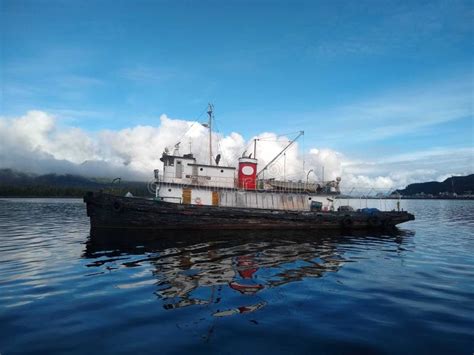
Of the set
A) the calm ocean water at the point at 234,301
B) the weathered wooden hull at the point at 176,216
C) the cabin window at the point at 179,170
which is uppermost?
the cabin window at the point at 179,170

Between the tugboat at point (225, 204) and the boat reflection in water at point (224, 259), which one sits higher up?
the tugboat at point (225, 204)

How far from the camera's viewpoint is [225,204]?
28922 millimetres

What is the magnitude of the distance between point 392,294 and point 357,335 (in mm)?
3929

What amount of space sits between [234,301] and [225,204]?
65.0 ft

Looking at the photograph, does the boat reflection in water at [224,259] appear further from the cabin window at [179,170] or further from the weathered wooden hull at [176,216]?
the cabin window at [179,170]

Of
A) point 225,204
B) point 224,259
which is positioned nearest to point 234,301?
point 224,259

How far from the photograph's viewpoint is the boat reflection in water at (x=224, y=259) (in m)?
9.83

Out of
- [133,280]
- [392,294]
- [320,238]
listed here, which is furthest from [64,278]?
[320,238]

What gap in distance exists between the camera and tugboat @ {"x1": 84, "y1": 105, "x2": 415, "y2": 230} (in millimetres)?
25281

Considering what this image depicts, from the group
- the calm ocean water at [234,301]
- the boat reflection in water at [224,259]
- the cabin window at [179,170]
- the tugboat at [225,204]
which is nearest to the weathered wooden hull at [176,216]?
the tugboat at [225,204]

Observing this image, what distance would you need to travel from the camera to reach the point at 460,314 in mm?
8523

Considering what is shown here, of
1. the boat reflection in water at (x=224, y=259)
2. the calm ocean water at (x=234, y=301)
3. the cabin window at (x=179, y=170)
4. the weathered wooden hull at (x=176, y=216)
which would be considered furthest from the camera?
the cabin window at (x=179, y=170)

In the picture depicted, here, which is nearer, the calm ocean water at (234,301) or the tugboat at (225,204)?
the calm ocean water at (234,301)

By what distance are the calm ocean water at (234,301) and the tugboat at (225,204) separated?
746 centimetres
